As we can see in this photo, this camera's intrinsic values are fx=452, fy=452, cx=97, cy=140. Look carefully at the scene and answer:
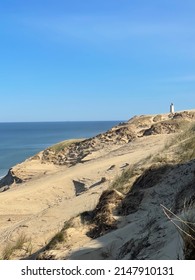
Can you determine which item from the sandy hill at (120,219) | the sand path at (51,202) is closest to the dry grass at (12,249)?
the sandy hill at (120,219)

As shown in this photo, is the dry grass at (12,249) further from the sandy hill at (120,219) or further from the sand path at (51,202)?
the sand path at (51,202)

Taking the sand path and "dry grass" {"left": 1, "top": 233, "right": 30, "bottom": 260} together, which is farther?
the sand path

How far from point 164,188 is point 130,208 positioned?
728mm

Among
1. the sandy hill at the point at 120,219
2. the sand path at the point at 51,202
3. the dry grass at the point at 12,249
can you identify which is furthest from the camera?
the sand path at the point at 51,202

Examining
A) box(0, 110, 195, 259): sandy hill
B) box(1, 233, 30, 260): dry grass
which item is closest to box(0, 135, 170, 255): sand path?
box(0, 110, 195, 259): sandy hill

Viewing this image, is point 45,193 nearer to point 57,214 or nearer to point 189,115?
point 57,214

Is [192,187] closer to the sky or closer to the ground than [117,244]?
closer to the sky

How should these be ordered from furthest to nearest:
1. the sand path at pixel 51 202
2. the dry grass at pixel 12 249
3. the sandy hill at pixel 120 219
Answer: the sand path at pixel 51 202, the dry grass at pixel 12 249, the sandy hill at pixel 120 219

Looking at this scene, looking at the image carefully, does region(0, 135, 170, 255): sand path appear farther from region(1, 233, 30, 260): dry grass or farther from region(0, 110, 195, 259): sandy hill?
region(1, 233, 30, 260): dry grass

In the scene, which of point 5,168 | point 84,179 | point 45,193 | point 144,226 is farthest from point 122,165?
point 5,168

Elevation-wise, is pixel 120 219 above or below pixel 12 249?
above

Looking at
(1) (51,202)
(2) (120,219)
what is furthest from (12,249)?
(1) (51,202)

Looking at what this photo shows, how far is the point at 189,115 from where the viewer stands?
88.6 feet

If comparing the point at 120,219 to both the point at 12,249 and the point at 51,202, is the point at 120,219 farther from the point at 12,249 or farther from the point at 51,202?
the point at 51,202
